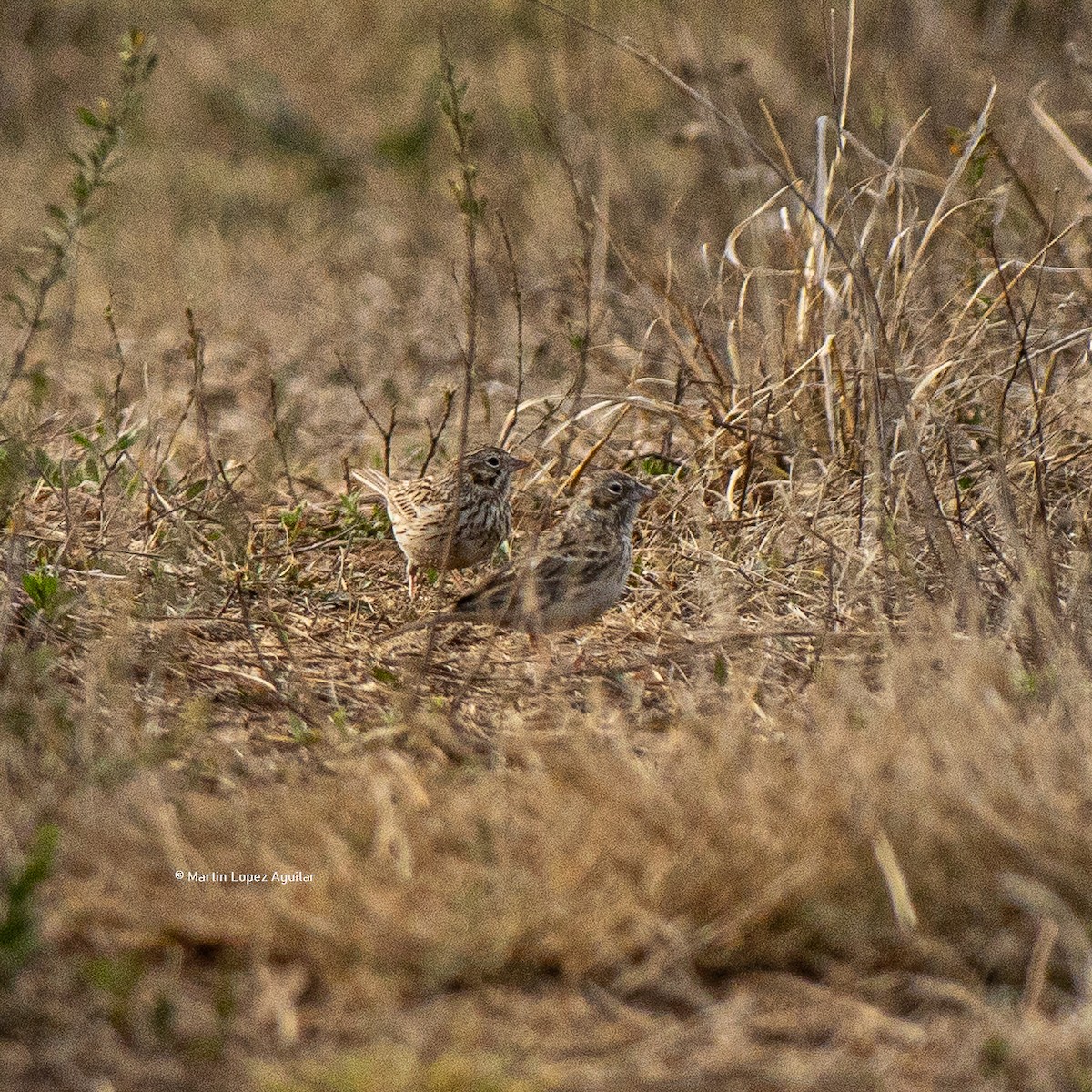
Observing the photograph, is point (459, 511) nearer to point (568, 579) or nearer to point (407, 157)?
point (568, 579)

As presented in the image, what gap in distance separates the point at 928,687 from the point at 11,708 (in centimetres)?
222

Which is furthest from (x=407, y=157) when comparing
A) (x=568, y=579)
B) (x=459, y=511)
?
(x=568, y=579)

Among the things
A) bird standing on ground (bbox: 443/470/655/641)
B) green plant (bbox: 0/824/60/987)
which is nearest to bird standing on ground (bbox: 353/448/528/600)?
bird standing on ground (bbox: 443/470/655/641)

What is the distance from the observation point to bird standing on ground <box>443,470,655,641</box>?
4.66 meters

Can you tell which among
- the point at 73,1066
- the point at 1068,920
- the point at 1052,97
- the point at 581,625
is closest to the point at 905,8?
the point at 1052,97

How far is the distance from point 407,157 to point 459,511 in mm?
7191

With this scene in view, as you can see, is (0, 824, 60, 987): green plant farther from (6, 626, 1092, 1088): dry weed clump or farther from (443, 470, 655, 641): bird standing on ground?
(443, 470, 655, 641): bird standing on ground

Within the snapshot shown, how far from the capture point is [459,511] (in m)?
5.36

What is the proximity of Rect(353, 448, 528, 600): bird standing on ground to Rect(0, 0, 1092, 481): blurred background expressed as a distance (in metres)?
0.82

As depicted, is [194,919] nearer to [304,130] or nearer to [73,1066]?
[73,1066]

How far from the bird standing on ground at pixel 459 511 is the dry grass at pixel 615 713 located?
0.18 metres

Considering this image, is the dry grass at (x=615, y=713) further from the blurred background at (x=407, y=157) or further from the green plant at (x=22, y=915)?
the blurred background at (x=407, y=157)

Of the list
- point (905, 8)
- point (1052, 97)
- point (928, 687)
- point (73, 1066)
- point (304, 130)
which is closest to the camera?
point (73, 1066)

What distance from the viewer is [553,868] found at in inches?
119
